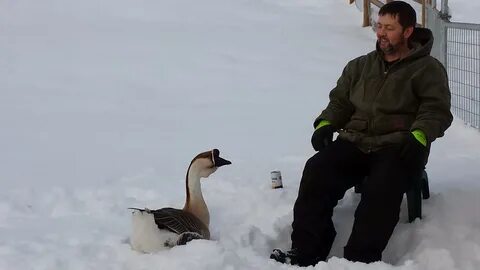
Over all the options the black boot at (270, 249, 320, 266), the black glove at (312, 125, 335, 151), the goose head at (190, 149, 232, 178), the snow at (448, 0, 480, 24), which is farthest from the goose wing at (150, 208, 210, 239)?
the snow at (448, 0, 480, 24)

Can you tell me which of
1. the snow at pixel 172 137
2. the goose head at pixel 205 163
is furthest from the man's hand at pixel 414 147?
the goose head at pixel 205 163

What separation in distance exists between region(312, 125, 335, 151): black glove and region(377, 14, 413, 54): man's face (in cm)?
55

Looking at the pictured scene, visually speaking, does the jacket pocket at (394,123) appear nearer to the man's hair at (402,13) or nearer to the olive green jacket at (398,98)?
the olive green jacket at (398,98)

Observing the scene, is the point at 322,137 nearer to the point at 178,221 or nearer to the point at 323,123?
the point at 323,123


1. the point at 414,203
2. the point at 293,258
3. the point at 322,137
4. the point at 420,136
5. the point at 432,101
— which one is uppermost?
the point at 432,101

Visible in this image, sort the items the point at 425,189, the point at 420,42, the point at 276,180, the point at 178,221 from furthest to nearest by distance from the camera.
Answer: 1. the point at 276,180
2. the point at 425,189
3. the point at 420,42
4. the point at 178,221

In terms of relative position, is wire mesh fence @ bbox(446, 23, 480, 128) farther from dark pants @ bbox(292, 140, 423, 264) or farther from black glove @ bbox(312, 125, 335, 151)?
dark pants @ bbox(292, 140, 423, 264)

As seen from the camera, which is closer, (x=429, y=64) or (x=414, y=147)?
(x=414, y=147)

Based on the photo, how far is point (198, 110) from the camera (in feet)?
25.4

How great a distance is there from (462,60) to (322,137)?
116 inches

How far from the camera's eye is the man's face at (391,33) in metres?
3.98

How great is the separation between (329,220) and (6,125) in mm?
4251

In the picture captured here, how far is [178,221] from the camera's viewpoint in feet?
13.0

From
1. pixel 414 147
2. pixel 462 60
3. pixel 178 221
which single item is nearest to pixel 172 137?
pixel 462 60
